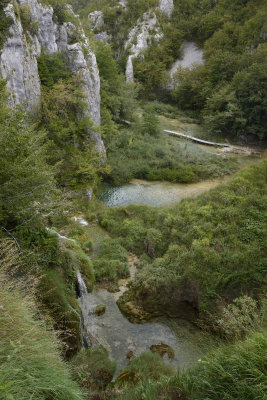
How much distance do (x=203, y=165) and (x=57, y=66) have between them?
13.6m

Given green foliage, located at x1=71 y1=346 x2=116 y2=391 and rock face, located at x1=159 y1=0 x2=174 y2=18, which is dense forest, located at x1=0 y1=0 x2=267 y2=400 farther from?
rock face, located at x1=159 y1=0 x2=174 y2=18

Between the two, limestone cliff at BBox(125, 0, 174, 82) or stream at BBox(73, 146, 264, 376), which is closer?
stream at BBox(73, 146, 264, 376)

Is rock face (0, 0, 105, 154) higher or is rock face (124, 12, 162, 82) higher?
rock face (124, 12, 162, 82)

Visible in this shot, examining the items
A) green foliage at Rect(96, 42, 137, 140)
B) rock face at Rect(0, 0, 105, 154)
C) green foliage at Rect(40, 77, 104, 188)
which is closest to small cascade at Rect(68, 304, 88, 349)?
rock face at Rect(0, 0, 105, 154)

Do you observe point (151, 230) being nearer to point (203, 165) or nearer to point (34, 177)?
point (34, 177)

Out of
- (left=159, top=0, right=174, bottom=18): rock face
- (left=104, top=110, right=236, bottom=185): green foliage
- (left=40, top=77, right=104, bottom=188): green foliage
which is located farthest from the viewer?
(left=159, top=0, right=174, bottom=18): rock face

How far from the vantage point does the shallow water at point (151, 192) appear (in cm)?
1645

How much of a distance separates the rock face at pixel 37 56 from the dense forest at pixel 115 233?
0.40 ft

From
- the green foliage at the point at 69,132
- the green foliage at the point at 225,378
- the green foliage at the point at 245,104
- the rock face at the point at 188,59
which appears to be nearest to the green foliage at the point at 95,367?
the green foliage at the point at 225,378

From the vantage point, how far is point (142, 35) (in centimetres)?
4503

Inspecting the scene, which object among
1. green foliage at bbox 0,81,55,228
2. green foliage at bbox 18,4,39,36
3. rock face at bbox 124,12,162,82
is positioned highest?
rock face at bbox 124,12,162,82

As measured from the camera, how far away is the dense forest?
3230 millimetres

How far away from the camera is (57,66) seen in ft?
53.1

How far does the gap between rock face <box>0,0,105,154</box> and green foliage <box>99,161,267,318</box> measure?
8.23 meters
